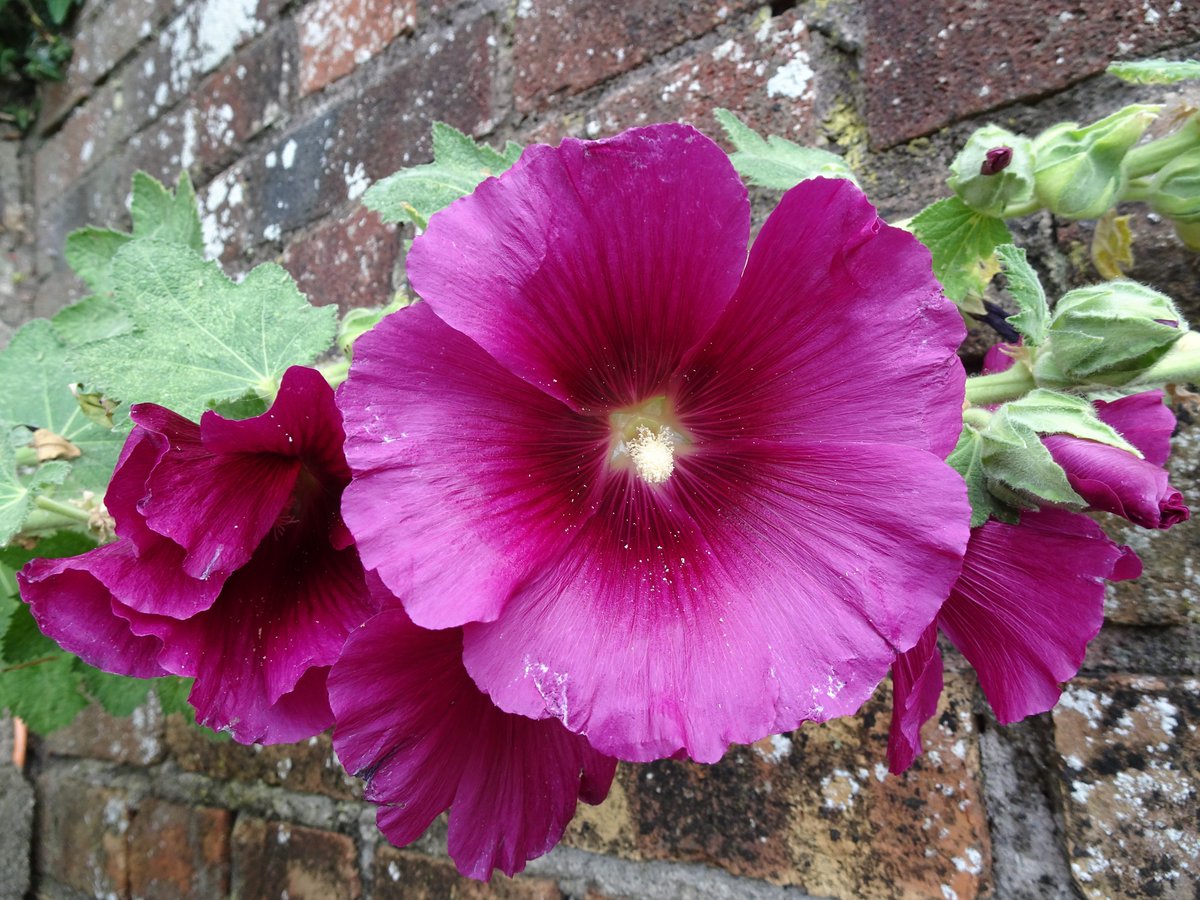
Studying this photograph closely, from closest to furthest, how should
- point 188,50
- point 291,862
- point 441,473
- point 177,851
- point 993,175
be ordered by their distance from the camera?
point 441,473, point 993,175, point 291,862, point 177,851, point 188,50

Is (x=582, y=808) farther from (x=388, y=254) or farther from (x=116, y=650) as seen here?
(x=388, y=254)

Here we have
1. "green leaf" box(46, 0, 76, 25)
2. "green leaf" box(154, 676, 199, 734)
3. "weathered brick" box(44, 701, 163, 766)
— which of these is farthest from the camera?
"green leaf" box(46, 0, 76, 25)

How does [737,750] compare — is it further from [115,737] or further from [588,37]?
[115,737]

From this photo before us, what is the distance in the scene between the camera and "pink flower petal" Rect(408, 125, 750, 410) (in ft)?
1.04

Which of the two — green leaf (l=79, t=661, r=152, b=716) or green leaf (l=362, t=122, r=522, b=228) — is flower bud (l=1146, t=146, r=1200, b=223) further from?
green leaf (l=79, t=661, r=152, b=716)

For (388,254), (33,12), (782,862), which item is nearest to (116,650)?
→ (782,862)

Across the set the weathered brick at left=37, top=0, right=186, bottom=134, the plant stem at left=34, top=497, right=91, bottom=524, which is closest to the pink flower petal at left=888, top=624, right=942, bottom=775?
the plant stem at left=34, top=497, right=91, bottom=524

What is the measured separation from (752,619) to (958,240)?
270 millimetres

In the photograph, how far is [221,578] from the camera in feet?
1.16

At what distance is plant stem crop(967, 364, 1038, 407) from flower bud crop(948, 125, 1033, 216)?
0.10m

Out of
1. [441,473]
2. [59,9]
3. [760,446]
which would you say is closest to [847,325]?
[760,446]

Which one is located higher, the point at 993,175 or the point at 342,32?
the point at 342,32

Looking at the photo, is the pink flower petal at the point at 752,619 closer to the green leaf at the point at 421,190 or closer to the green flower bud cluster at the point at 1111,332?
the green flower bud cluster at the point at 1111,332

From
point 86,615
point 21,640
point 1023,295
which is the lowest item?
point 21,640
